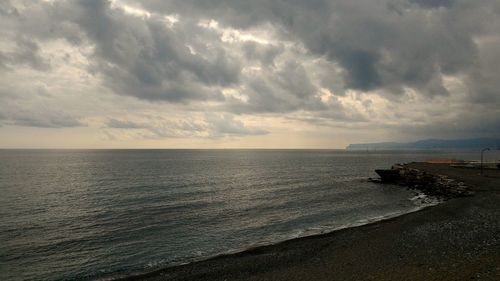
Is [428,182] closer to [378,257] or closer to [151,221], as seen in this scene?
[378,257]

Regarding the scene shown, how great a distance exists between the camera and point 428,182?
206 ft

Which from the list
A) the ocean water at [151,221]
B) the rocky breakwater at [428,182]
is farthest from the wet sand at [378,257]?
the rocky breakwater at [428,182]

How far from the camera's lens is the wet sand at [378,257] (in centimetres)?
1697

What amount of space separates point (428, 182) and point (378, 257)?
50.0 m

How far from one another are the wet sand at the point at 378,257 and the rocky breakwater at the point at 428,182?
2053 cm

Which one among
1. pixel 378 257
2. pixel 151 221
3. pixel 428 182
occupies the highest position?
pixel 428 182

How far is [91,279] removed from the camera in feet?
66.4

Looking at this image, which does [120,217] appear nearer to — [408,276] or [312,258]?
[312,258]

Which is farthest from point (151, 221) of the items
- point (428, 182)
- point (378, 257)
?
point (428, 182)

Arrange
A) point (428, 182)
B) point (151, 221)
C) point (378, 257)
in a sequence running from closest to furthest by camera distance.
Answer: point (378, 257) < point (151, 221) < point (428, 182)

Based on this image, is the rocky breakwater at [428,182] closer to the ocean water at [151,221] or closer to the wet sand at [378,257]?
the ocean water at [151,221]

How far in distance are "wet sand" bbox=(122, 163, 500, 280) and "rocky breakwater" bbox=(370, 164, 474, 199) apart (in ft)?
67.4

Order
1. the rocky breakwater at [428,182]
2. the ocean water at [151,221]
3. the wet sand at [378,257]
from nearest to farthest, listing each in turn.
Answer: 1. the wet sand at [378,257]
2. the ocean water at [151,221]
3. the rocky breakwater at [428,182]

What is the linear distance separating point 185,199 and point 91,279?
28002 mm
